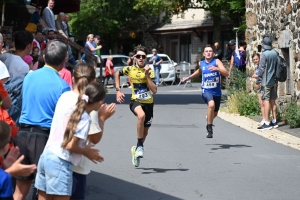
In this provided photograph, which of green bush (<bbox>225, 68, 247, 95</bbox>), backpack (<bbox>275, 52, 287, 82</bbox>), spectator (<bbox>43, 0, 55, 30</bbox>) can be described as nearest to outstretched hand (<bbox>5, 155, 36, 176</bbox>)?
backpack (<bbox>275, 52, 287, 82</bbox>)

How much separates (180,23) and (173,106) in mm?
30899

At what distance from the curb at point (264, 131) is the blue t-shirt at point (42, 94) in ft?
24.1

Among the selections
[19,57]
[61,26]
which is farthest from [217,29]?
[19,57]

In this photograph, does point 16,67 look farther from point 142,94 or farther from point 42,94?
point 142,94

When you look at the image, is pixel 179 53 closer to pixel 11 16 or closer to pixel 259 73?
pixel 11 16

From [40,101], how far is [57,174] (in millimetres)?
1105

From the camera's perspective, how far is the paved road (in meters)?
9.57

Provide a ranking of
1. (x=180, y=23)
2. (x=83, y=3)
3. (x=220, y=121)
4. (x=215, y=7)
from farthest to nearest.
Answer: (x=180, y=23)
(x=83, y=3)
(x=215, y=7)
(x=220, y=121)

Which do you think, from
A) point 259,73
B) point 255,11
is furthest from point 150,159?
point 255,11

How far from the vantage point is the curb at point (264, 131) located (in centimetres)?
1450

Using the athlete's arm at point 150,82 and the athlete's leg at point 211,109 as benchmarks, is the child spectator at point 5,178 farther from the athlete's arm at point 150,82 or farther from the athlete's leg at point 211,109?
the athlete's leg at point 211,109

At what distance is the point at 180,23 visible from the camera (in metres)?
53.6

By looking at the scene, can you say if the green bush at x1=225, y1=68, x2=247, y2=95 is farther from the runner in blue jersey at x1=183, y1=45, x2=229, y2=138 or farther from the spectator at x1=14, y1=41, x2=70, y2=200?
the spectator at x1=14, y1=41, x2=70, y2=200

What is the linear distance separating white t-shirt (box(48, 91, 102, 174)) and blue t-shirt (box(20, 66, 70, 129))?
1.95 feet
